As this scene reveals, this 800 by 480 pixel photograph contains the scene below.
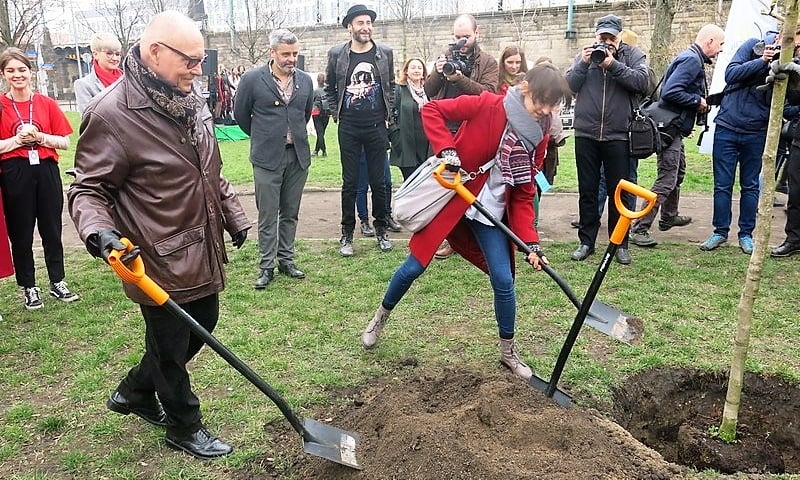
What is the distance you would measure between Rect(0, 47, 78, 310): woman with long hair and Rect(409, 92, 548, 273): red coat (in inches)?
124

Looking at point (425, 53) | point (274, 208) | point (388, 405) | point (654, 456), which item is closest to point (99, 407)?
point (388, 405)

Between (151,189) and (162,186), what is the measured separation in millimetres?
Result: 47

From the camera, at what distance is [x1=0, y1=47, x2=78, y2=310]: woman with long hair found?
16.6 ft

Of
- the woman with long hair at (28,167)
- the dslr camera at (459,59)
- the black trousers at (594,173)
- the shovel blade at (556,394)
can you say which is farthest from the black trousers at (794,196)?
the woman with long hair at (28,167)

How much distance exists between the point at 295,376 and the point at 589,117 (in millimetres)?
3613

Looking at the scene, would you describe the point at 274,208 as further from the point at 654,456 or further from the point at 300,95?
the point at 654,456

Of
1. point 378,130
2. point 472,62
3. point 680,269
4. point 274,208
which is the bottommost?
point 680,269

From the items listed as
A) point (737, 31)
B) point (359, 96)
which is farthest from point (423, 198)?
point (737, 31)

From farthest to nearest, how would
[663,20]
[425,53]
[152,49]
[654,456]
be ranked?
[425,53] → [663,20] → [654,456] → [152,49]

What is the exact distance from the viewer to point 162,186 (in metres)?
2.89

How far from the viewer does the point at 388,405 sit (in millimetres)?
3598

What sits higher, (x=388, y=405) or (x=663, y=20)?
(x=663, y=20)

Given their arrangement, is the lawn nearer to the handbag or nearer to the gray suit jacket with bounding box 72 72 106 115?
the handbag

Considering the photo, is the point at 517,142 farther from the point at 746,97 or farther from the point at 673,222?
the point at 673,222
